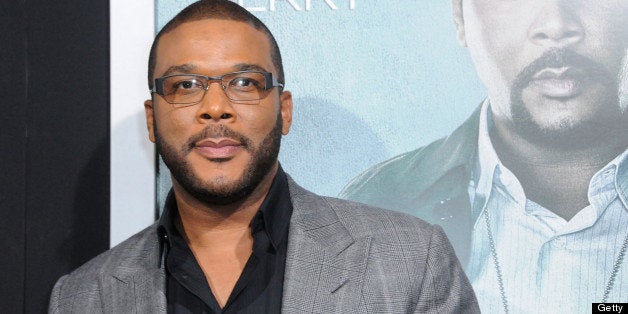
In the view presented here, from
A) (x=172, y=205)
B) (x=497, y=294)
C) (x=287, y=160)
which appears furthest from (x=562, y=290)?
(x=172, y=205)

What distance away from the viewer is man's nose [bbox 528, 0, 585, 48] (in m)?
2.10

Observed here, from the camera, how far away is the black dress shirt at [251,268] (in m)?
1.72

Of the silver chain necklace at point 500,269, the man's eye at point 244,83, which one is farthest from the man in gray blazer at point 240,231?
the silver chain necklace at point 500,269

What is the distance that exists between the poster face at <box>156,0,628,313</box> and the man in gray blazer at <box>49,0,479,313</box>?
0.33m

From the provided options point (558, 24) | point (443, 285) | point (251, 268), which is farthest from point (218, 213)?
point (558, 24)

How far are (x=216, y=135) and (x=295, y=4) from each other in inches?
26.7

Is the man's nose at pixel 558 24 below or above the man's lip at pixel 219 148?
above

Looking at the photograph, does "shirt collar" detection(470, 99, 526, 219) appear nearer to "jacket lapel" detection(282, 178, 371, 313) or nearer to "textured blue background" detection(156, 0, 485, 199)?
"textured blue background" detection(156, 0, 485, 199)

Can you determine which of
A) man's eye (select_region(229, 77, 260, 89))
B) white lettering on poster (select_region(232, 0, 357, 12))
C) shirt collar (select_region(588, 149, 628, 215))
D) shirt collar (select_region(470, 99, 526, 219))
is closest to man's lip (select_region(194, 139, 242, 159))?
man's eye (select_region(229, 77, 260, 89))

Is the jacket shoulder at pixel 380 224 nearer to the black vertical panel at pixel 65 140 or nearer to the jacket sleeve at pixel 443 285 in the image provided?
the jacket sleeve at pixel 443 285

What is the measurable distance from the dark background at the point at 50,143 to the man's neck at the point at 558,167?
45.4 inches

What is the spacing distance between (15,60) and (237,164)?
907 mm

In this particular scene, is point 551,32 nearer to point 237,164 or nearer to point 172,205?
point 237,164

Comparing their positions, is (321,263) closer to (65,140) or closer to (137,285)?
(137,285)
